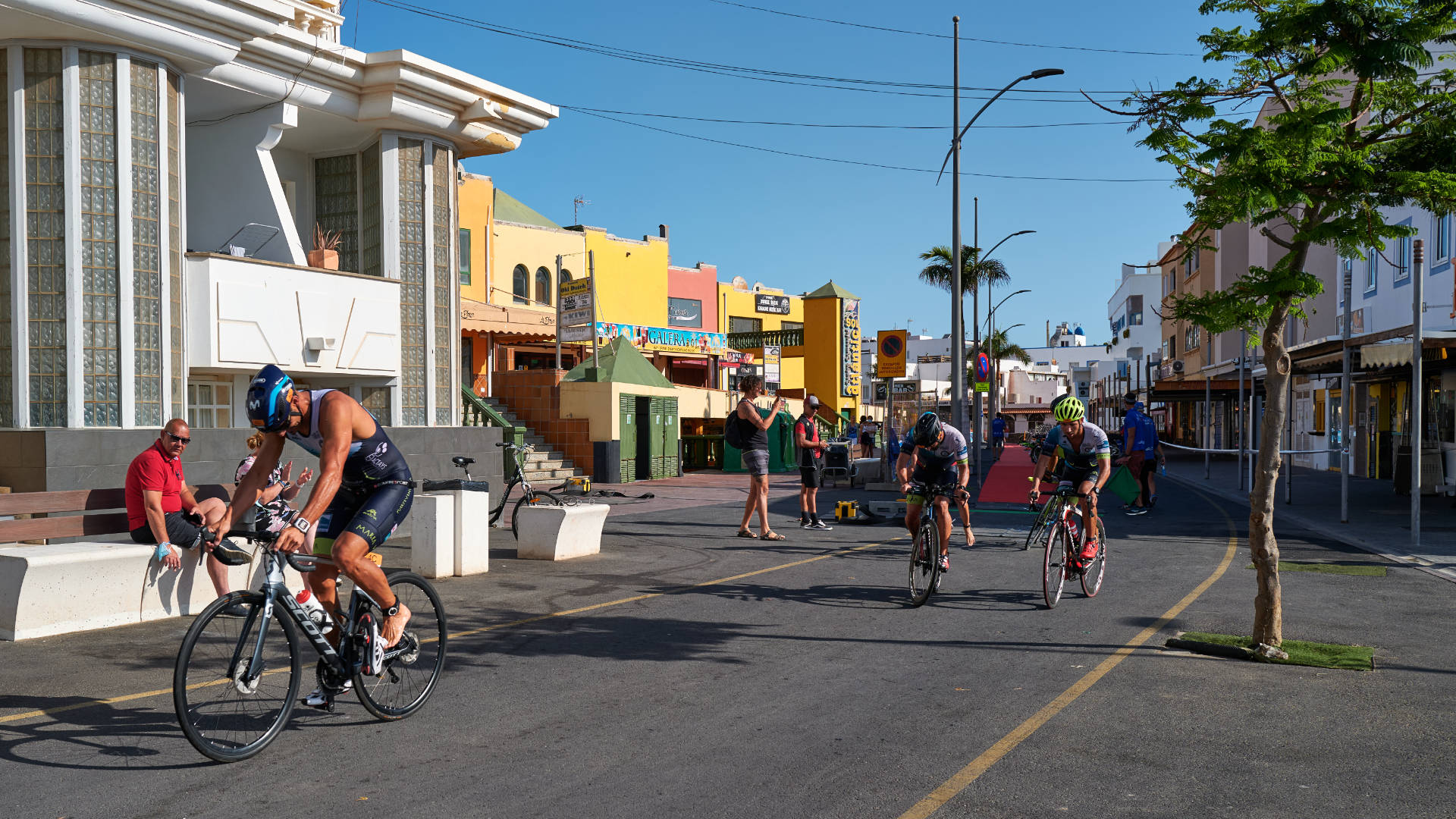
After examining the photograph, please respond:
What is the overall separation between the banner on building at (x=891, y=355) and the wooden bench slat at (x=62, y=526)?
24427 mm

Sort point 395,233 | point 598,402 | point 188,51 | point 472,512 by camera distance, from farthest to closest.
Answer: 1. point 598,402
2. point 395,233
3. point 188,51
4. point 472,512

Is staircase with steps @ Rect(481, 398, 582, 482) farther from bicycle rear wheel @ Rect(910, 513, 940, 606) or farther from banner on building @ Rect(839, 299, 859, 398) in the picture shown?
banner on building @ Rect(839, 299, 859, 398)

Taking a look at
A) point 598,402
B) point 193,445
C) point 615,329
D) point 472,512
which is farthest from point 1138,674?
point 615,329

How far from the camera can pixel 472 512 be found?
10875 mm

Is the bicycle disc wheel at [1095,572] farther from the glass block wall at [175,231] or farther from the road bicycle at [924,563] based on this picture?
the glass block wall at [175,231]

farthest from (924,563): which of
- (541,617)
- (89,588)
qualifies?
(89,588)

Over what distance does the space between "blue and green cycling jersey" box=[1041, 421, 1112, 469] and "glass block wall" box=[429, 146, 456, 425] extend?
984cm

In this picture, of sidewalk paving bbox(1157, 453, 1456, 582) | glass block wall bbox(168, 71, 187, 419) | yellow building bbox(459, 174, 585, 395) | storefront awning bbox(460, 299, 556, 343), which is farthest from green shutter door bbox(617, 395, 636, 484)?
glass block wall bbox(168, 71, 187, 419)

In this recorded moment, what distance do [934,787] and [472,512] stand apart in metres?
7.07

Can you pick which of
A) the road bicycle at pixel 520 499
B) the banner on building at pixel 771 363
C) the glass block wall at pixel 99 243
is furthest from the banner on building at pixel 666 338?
the glass block wall at pixel 99 243

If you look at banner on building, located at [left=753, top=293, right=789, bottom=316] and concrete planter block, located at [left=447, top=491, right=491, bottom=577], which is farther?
banner on building, located at [left=753, top=293, right=789, bottom=316]

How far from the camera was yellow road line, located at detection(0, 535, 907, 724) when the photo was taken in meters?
5.70

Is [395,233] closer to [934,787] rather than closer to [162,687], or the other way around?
[162,687]

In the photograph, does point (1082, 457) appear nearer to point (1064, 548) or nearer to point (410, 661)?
point (1064, 548)
